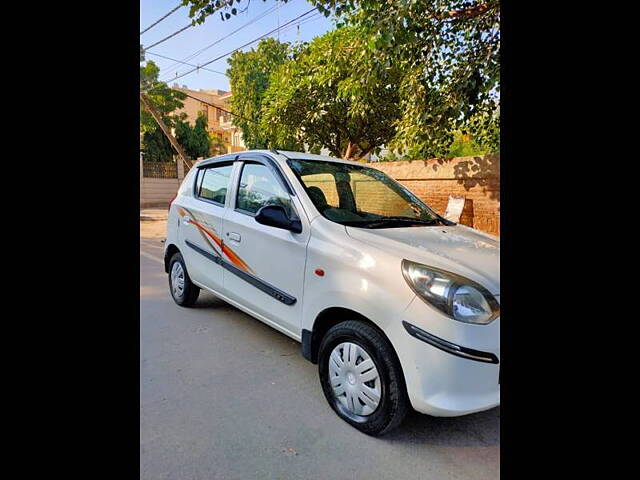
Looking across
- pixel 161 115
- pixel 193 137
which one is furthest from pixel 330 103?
pixel 193 137

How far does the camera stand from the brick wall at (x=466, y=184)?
6.94 meters

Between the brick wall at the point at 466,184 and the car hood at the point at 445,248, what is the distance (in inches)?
175

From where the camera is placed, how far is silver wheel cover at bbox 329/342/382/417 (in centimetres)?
218

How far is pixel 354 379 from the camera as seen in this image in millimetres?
2277

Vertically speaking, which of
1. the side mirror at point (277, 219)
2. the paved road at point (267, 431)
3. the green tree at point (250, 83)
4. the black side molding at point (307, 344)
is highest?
the green tree at point (250, 83)

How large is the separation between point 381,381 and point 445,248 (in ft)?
2.83

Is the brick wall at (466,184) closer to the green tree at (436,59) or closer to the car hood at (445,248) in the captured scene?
the green tree at (436,59)

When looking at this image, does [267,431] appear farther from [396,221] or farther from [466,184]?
[466,184]

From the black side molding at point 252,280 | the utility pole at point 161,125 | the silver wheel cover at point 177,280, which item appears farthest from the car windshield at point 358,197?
the utility pole at point 161,125

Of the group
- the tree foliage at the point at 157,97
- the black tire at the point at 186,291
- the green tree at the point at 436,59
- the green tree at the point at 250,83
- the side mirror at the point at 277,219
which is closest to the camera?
the side mirror at the point at 277,219
